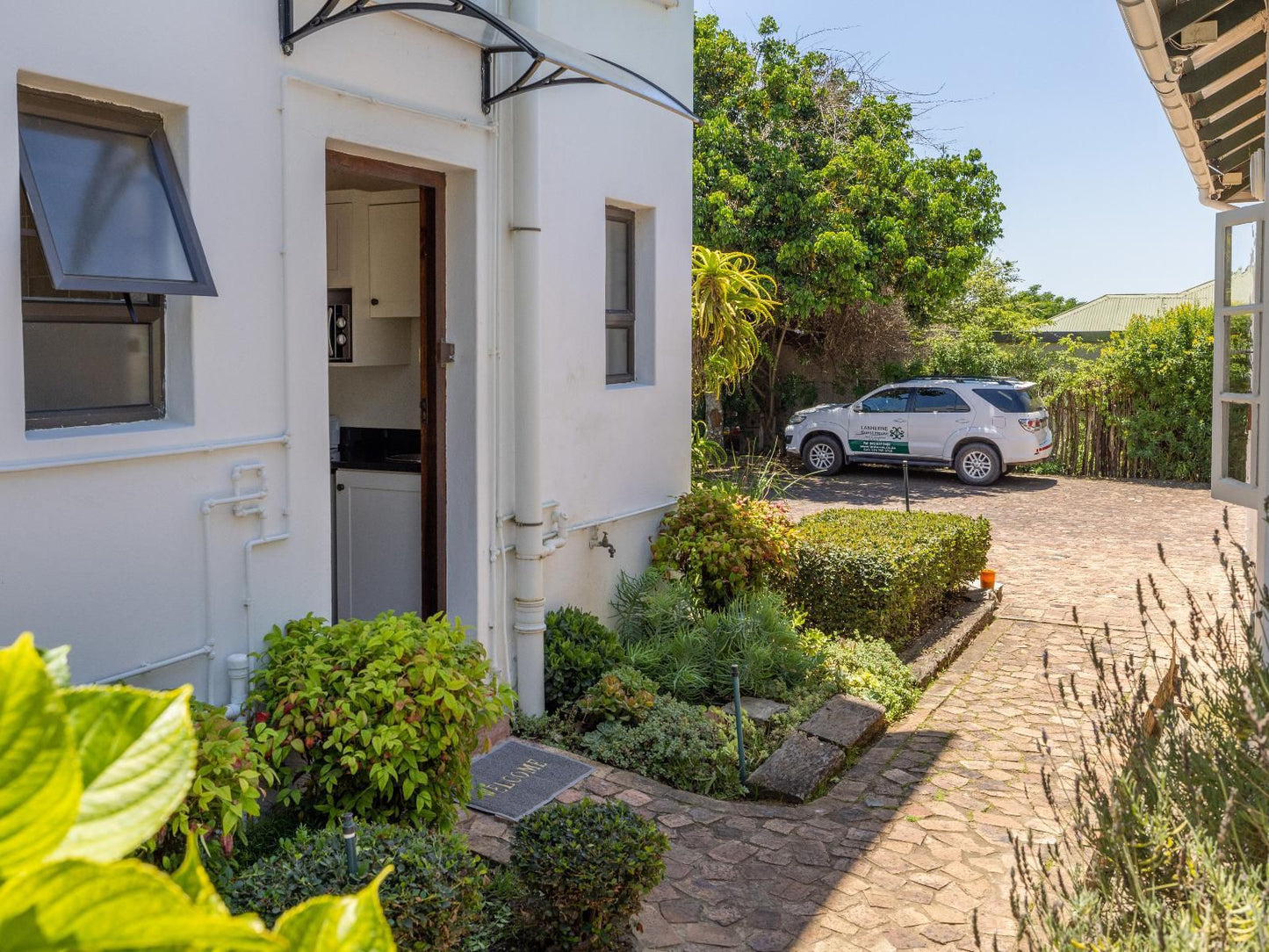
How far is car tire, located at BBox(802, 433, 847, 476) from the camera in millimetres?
18656

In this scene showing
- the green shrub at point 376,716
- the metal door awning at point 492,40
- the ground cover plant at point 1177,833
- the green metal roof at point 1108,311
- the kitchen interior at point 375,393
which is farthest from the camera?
the green metal roof at point 1108,311

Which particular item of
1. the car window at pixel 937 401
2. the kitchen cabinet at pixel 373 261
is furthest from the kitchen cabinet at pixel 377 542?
the car window at pixel 937 401

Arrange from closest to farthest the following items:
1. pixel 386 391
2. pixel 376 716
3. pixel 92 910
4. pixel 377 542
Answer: pixel 92 910
pixel 376 716
pixel 377 542
pixel 386 391

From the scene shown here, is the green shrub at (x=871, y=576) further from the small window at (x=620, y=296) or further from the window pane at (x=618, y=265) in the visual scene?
the window pane at (x=618, y=265)

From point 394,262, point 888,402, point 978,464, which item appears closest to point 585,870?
point 394,262

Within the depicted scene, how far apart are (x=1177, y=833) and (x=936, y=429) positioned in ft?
49.5

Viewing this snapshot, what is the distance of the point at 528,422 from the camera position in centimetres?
607

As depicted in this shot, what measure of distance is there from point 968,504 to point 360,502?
1056 cm

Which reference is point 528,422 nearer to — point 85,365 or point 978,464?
point 85,365

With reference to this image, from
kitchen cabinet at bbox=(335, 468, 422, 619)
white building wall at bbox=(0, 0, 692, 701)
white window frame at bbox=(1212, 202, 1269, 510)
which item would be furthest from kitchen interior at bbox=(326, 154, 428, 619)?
white window frame at bbox=(1212, 202, 1269, 510)

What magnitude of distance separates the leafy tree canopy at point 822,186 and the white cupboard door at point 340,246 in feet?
34.1

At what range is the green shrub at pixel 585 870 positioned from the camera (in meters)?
3.72

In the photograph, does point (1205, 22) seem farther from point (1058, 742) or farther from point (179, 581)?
point (179, 581)

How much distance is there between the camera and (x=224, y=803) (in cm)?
348
